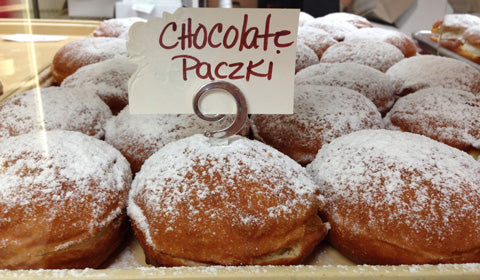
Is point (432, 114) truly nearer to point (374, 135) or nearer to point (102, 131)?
point (374, 135)

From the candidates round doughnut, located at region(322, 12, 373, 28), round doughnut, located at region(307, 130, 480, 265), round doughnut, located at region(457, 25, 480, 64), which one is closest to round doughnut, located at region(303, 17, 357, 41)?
round doughnut, located at region(322, 12, 373, 28)

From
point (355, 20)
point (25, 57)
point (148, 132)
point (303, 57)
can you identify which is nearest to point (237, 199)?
point (148, 132)

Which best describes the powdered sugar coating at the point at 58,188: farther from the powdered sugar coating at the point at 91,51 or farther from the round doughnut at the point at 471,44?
the round doughnut at the point at 471,44

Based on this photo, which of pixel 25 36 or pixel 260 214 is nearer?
pixel 260 214

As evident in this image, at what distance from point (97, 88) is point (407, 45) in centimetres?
177

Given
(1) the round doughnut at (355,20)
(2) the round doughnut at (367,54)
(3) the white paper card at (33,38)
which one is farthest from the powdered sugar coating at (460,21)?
(3) the white paper card at (33,38)

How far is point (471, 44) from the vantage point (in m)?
2.15

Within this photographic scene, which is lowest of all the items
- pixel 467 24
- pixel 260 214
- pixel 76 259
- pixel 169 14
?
pixel 76 259

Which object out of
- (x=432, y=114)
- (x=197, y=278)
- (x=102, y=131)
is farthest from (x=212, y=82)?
(x=432, y=114)

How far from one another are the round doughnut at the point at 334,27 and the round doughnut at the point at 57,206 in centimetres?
202

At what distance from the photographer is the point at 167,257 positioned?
0.81 m

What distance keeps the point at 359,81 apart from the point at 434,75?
36 cm

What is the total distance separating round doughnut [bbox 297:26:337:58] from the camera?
2.30m

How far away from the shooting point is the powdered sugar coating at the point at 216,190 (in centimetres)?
80
